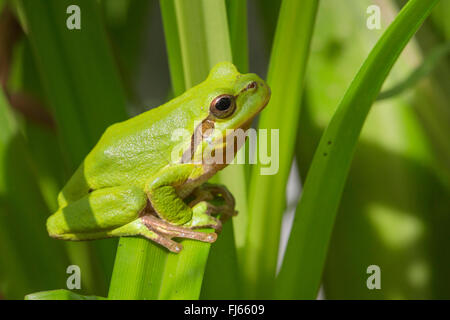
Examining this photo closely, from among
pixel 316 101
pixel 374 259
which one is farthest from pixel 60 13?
pixel 374 259

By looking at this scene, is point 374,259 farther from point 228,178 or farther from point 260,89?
point 260,89

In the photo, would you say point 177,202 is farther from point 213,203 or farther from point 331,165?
point 331,165

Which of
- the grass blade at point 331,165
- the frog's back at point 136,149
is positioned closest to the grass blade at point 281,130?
the grass blade at point 331,165

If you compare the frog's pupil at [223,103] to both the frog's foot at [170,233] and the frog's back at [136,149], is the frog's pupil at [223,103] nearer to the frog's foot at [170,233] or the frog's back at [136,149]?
the frog's back at [136,149]

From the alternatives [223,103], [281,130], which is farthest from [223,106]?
[281,130]

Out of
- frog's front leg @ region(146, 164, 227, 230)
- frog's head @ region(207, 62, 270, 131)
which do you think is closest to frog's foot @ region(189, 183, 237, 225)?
frog's front leg @ region(146, 164, 227, 230)
